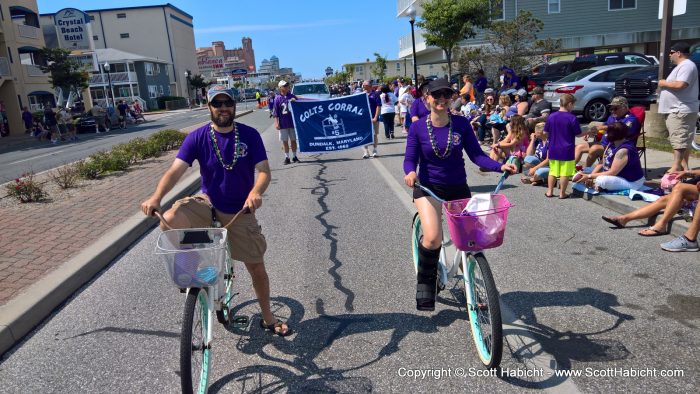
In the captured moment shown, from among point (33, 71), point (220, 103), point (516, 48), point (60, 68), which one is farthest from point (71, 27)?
point (220, 103)

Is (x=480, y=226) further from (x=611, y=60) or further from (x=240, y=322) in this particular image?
(x=611, y=60)

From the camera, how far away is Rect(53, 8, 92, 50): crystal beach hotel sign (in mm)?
43900

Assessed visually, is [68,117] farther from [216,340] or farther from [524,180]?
[216,340]

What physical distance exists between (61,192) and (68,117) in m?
23.1

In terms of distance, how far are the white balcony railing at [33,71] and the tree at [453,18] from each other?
29.4m

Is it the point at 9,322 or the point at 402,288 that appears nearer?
the point at 9,322

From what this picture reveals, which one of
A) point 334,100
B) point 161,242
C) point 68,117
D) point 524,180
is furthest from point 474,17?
point 161,242

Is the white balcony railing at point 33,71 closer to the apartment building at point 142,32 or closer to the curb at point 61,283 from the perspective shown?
the curb at point 61,283

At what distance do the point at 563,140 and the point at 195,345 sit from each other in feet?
21.9

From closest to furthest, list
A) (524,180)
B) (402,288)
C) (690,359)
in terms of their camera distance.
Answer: (690,359), (402,288), (524,180)

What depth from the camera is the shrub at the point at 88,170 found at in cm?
1114

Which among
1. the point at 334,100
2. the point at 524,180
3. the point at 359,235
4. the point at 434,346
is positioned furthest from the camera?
the point at 334,100

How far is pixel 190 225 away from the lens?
3.60 meters

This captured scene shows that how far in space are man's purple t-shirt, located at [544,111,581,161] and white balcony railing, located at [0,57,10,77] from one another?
38.2m
